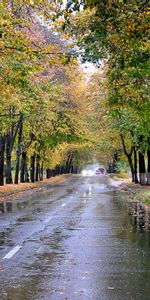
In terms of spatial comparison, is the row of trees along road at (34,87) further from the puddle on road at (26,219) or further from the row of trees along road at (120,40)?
the puddle on road at (26,219)

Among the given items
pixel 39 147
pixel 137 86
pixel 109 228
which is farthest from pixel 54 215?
pixel 39 147

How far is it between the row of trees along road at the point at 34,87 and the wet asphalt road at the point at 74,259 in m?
5.31

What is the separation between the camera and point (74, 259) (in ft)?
31.1

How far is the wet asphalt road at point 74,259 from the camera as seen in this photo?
700 cm

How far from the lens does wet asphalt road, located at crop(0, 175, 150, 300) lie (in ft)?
23.0

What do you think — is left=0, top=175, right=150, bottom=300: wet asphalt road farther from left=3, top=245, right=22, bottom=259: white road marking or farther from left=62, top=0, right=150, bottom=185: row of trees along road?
left=62, top=0, right=150, bottom=185: row of trees along road

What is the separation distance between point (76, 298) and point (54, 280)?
1165 mm

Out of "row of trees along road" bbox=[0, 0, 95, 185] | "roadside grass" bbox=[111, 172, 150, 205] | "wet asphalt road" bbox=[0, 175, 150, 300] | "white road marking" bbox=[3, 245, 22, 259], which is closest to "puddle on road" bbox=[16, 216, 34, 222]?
"wet asphalt road" bbox=[0, 175, 150, 300]

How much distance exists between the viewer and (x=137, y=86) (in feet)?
56.0

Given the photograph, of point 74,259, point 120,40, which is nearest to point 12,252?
point 74,259

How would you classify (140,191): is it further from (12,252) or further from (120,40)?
(12,252)

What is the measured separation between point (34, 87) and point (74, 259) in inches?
765

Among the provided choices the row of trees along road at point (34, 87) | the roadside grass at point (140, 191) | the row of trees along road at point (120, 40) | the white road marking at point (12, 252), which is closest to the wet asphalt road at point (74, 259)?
the white road marking at point (12, 252)

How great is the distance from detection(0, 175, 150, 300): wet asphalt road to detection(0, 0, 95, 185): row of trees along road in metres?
5.31
